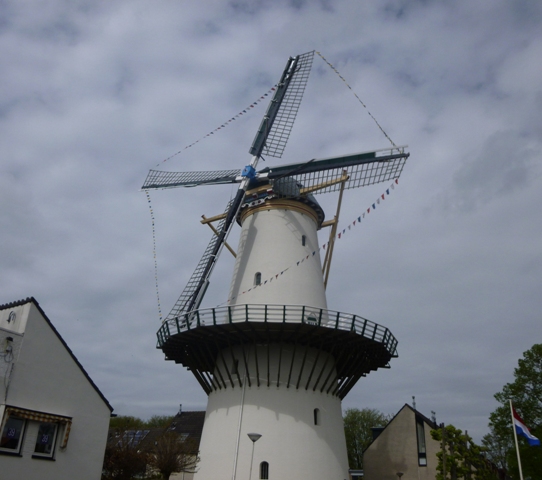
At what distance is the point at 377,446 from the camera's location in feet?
93.7

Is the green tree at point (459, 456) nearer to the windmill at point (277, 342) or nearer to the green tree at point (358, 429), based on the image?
the windmill at point (277, 342)

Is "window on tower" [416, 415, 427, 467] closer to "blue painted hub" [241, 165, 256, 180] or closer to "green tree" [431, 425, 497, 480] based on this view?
"green tree" [431, 425, 497, 480]

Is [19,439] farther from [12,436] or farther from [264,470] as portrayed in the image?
[264,470]

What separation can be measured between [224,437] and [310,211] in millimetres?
9629

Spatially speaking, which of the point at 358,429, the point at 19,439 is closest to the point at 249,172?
the point at 19,439

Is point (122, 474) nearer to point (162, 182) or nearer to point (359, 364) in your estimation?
point (359, 364)

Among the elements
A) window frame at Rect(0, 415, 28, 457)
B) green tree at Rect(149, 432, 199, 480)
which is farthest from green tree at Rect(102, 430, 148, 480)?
window frame at Rect(0, 415, 28, 457)

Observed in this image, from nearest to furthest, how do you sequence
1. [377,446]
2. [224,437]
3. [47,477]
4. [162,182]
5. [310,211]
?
1. [47,477]
2. [224,437]
3. [310,211]
4. [162,182]
5. [377,446]

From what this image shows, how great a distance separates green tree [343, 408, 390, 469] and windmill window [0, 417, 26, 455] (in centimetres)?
3511

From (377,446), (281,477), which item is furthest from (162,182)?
(377,446)

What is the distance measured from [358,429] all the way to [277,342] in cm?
2984

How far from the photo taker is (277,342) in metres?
18.6

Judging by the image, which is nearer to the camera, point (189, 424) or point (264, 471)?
point (264, 471)

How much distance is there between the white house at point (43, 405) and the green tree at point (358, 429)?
33.0 m
